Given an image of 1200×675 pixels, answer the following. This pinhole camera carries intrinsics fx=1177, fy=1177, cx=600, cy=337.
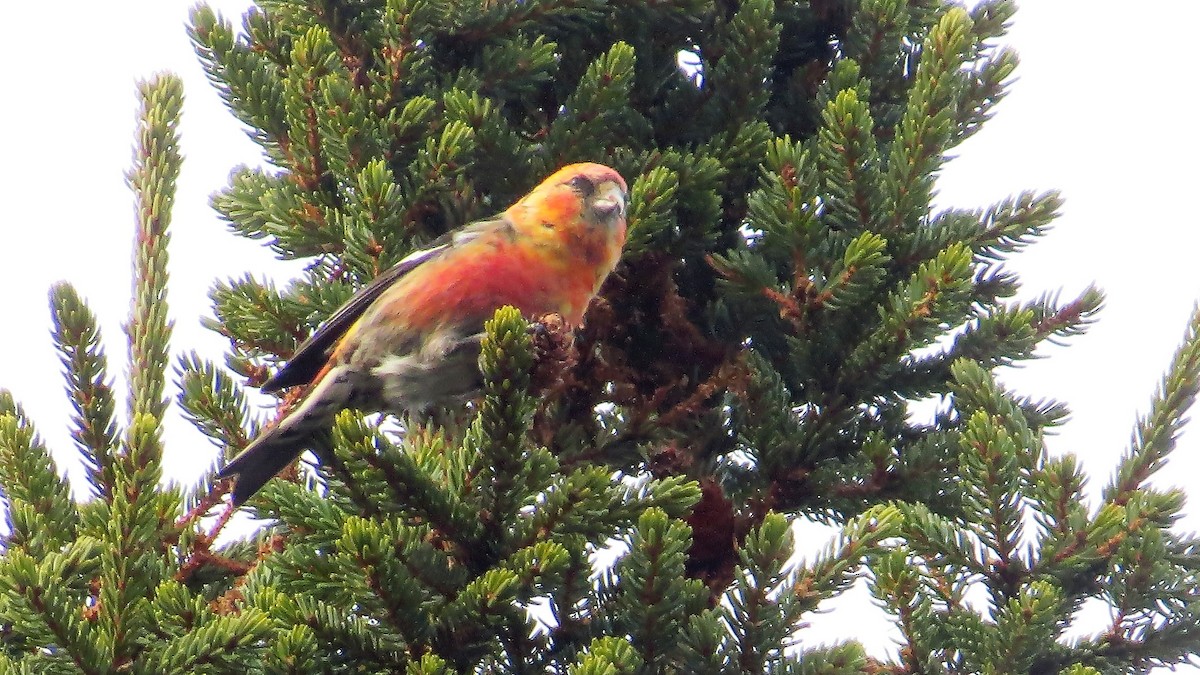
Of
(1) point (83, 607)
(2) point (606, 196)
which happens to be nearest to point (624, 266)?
(2) point (606, 196)

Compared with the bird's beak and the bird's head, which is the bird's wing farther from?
the bird's beak

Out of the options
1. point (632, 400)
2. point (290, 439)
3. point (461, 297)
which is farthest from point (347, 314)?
point (632, 400)

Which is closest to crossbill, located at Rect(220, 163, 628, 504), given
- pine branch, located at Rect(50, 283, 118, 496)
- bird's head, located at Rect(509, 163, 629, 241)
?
bird's head, located at Rect(509, 163, 629, 241)

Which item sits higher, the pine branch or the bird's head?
the bird's head

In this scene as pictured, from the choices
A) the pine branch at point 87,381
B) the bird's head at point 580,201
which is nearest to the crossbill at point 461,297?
the bird's head at point 580,201

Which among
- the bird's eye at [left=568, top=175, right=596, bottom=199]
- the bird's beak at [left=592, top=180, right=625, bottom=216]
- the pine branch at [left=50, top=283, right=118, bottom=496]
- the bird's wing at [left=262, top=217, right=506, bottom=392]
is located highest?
the bird's eye at [left=568, top=175, right=596, bottom=199]

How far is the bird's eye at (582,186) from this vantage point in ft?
8.17

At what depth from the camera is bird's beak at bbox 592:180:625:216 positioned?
2438mm

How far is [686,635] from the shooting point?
167 centimetres

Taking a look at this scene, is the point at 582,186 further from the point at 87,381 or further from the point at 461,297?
the point at 87,381

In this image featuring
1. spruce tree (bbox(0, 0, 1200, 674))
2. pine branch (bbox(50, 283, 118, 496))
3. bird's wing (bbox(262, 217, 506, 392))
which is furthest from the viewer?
bird's wing (bbox(262, 217, 506, 392))

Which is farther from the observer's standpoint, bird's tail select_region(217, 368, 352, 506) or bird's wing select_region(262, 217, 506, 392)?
bird's wing select_region(262, 217, 506, 392)

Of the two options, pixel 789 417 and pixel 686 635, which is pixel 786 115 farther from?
pixel 686 635

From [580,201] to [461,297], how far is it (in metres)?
0.34
